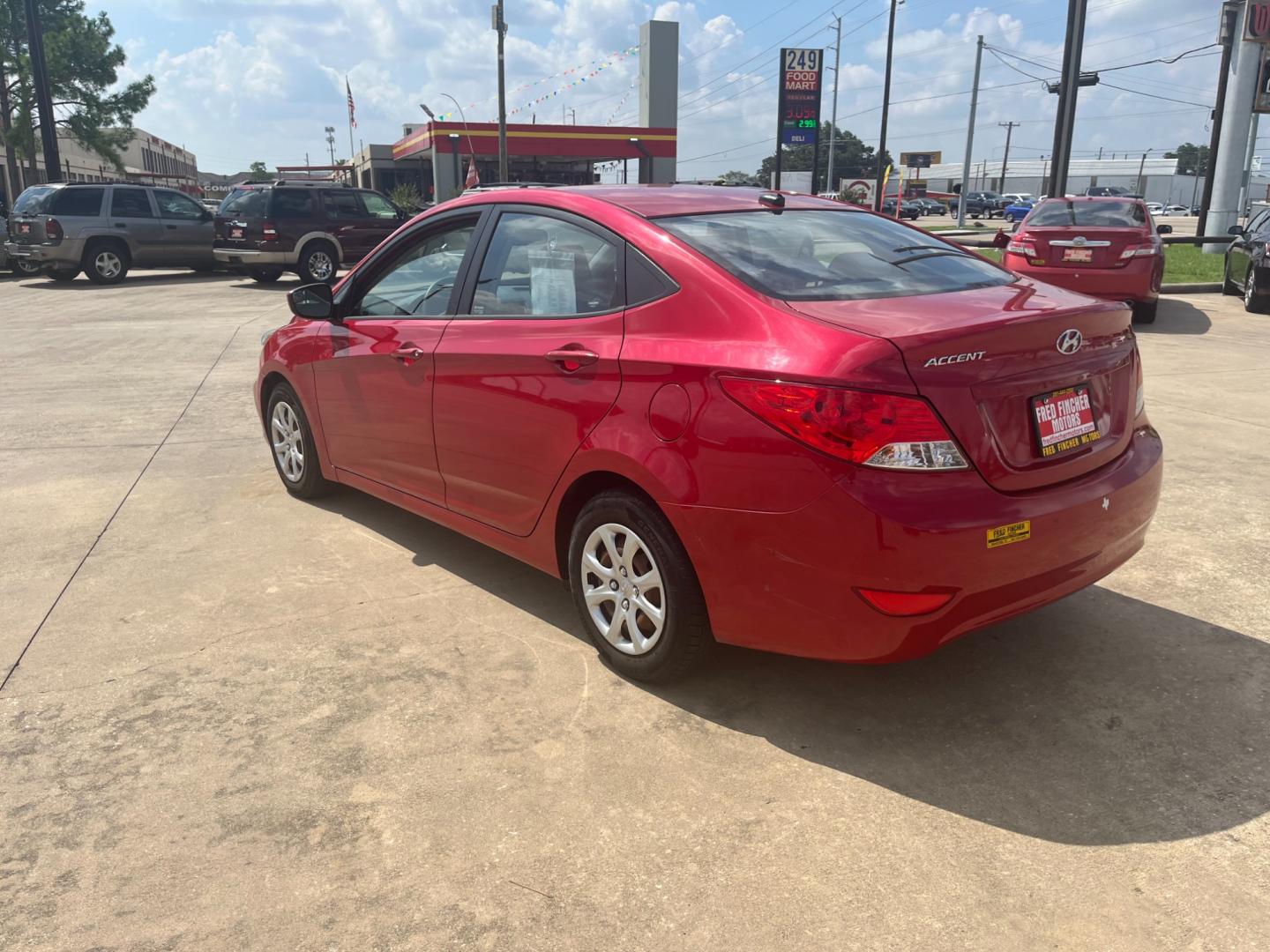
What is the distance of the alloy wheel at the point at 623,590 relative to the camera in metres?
3.26

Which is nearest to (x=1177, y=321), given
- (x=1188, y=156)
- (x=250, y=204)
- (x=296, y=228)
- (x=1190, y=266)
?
(x=1190, y=266)

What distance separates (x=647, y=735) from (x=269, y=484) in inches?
140

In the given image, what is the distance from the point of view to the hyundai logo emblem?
3.00 metres

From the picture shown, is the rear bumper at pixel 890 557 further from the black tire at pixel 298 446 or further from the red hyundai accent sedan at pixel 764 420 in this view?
the black tire at pixel 298 446

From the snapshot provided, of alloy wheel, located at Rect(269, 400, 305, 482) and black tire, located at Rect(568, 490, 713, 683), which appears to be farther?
alloy wheel, located at Rect(269, 400, 305, 482)

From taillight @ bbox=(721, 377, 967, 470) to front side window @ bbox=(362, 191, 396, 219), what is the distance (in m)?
17.5

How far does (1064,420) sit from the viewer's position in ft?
9.88

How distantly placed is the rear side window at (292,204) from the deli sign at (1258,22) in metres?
20.5

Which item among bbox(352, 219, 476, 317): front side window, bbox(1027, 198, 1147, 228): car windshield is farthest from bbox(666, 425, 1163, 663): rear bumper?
bbox(1027, 198, 1147, 228): car windshield

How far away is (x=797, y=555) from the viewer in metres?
2.81

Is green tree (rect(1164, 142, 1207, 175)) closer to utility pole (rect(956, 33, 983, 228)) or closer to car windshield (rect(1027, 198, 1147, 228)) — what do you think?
utility pole (rect(956, 33, 983, 228))

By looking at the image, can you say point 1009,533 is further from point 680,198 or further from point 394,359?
point 394,359

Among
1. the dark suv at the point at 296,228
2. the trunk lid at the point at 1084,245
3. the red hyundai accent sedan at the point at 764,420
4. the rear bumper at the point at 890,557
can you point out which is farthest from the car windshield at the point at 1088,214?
the dark suv at the point at 296,228

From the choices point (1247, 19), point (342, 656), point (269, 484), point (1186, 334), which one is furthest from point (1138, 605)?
point (1247, 19)
